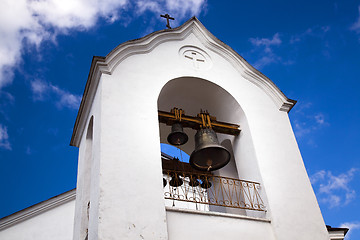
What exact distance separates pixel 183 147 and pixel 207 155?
6.74ft

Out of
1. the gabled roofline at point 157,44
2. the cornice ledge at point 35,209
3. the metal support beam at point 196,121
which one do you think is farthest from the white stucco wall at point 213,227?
the cornice ledge at point 35,209

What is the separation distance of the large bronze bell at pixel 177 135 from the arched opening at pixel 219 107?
34.2 inches

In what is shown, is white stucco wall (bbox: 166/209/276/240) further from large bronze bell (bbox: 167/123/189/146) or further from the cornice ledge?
the cornice ledge

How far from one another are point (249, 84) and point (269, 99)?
47 cm

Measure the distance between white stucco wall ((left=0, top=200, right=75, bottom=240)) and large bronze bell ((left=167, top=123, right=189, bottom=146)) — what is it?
4.04 metres

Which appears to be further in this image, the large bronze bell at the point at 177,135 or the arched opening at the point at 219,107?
the arched opening at the point at 219,107

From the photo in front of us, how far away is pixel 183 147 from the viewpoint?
930 centimetres

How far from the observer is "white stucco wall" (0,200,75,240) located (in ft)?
33.6

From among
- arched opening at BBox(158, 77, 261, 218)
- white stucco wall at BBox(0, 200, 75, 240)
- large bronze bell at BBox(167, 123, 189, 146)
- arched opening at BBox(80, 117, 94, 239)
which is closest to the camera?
arched opening at BBox(80, 117, 94, 239)

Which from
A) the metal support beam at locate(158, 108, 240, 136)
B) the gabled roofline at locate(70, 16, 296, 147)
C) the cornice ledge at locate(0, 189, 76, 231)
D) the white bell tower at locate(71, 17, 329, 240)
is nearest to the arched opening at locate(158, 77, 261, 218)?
the white bell tower at locate(71, 17, 329, 240)

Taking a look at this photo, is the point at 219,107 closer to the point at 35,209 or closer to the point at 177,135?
the point at 177,135

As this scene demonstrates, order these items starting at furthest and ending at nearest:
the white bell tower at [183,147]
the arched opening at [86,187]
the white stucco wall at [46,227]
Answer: the white stucco wall at [46,227]
the arched opening at [86,187]
the white bell tower at [183,147]

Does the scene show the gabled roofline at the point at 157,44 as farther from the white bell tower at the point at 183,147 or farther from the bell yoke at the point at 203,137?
the bell yoke at the point at 203,137

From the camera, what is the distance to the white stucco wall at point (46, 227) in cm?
1024
